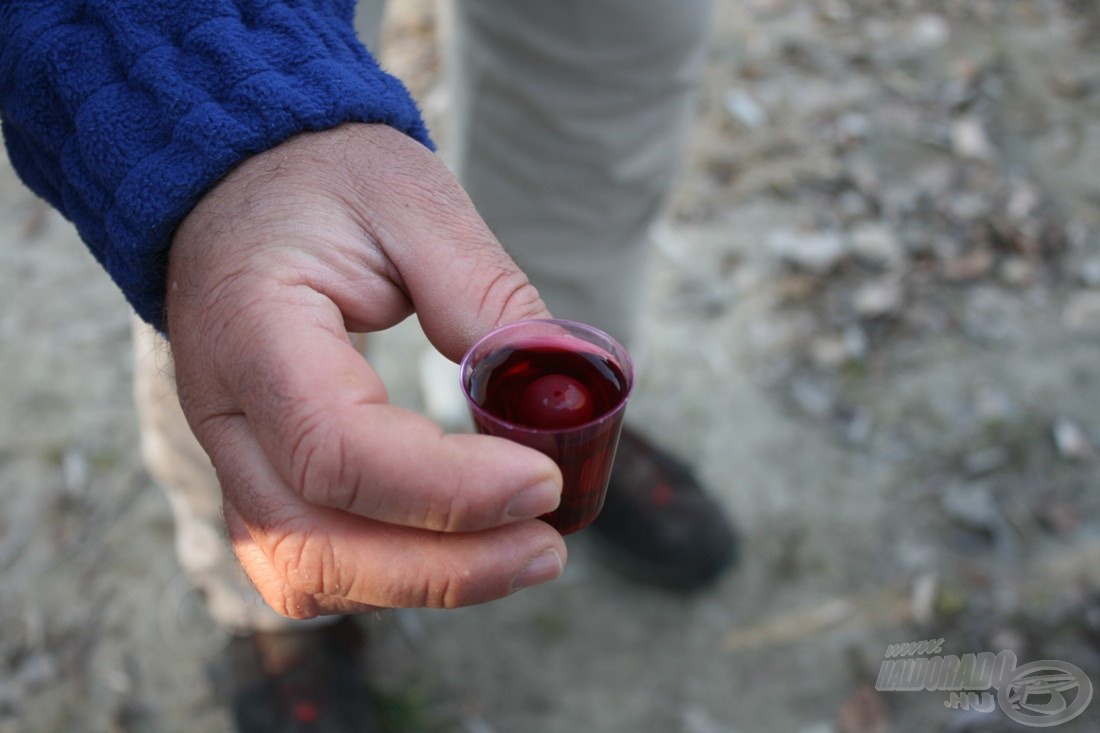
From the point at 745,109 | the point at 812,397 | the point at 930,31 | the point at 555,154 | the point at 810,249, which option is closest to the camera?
the point at 555,154

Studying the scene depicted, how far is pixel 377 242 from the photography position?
1201 mm

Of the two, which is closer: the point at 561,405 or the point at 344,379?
the point at 344,379

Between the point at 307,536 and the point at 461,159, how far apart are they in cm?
184

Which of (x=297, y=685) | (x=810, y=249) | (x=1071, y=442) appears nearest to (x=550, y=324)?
(x=297, y=685)

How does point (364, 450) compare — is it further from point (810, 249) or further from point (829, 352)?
point (810, 249)

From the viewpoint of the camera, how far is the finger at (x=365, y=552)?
1.09 meters

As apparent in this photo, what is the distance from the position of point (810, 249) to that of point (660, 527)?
154 centimetres

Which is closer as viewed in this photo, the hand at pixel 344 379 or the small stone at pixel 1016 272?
the hand at pixel 344 379

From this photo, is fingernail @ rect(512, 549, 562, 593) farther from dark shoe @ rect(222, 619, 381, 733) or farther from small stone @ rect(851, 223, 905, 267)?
small stone @ rect(851, 223, 905, 267)

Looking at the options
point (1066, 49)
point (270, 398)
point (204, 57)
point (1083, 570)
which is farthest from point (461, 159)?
point (1066, 49)

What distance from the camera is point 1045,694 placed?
2402mm

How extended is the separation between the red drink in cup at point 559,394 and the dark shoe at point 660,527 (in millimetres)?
1541

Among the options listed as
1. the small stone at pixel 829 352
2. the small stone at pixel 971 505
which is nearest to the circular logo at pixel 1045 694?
the small stone at pixel 971 505

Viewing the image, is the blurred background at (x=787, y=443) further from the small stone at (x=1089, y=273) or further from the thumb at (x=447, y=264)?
the thumb at (x=447, y=264)
